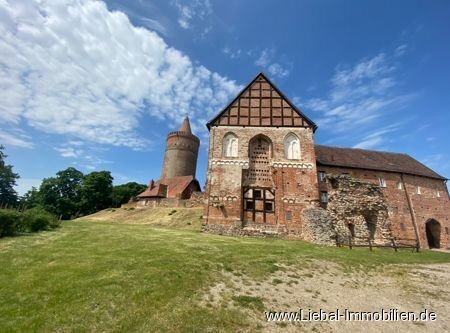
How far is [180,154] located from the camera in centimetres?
4922

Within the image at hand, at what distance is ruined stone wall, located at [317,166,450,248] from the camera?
24.3 metres

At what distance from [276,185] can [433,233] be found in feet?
69.9

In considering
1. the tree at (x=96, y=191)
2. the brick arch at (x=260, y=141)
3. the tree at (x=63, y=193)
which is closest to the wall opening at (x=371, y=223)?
the brick arch at (x=260, y=141)

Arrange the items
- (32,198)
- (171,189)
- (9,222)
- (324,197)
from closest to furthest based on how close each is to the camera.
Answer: (9,222) → (324,197) → (171,189) → (32,198)

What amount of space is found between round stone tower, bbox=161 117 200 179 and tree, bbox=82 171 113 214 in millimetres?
11898

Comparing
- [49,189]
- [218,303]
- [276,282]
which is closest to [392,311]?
[276,282]

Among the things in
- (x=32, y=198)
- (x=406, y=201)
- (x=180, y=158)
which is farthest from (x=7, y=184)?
(x=406, y=201)

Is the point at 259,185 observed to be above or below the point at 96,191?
below

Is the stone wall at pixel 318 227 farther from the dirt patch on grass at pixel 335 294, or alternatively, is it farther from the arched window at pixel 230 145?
the arched window at pixel 230 145

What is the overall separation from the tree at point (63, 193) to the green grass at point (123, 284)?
4020 centimetres

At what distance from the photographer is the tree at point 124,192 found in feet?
Result: 172

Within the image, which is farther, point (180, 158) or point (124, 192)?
point (124, 192)

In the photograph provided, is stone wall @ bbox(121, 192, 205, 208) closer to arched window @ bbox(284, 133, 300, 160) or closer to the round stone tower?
the round stone tower

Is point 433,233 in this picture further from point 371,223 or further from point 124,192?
point 124,192
